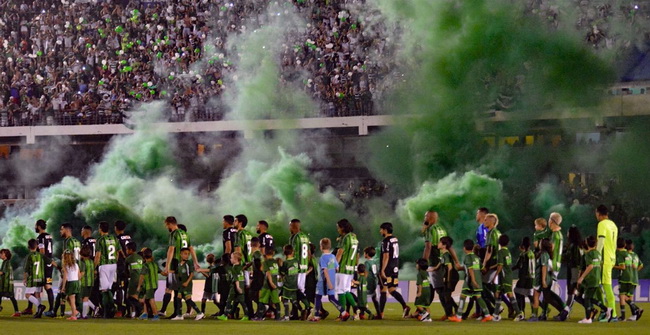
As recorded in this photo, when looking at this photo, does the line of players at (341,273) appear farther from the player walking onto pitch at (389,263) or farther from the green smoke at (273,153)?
the green smoke at (273,153)

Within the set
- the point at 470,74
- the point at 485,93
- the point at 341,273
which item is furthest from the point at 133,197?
the point at 341,273

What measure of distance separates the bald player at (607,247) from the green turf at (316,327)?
1.26 feet

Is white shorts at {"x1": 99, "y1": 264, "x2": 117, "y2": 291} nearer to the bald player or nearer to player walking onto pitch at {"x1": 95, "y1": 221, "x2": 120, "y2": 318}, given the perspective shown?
player walking onto pitch at {"x1": 95, "y1": 221, "x2": 120, "y2": 318}

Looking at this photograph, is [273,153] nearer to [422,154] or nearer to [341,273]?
[422,154]

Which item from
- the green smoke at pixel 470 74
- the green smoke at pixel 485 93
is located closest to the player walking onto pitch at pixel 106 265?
the green smoke at pixel 485 93

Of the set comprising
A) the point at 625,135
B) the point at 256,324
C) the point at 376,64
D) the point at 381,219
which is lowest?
the point at 256,324

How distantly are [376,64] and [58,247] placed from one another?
10.1 m

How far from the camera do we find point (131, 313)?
1744cm

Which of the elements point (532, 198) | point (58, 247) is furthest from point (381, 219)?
point (58, 247)

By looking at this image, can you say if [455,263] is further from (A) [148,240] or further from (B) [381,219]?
(A) [148,240]

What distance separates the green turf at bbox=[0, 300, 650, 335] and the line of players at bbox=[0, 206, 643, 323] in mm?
370

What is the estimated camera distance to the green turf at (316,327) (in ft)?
47.2

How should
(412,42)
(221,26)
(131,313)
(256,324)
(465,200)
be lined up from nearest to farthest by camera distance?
(256,324) → (131,313) → (465,200) → (412,42) → (221,26)

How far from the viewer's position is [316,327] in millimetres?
15297
